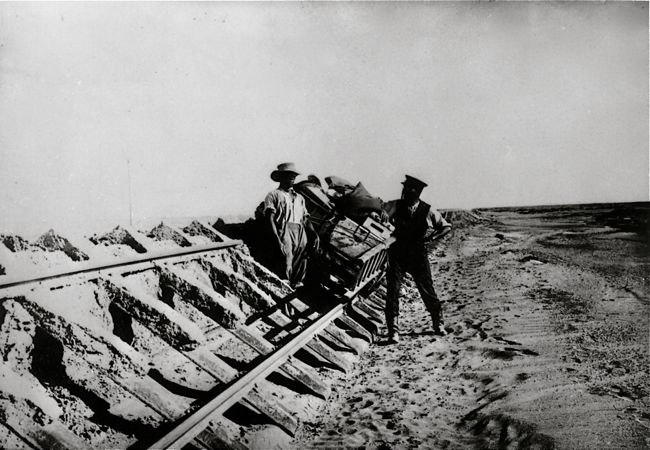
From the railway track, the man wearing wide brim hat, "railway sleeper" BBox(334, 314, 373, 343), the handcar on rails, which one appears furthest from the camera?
the man wearing wide brim hat

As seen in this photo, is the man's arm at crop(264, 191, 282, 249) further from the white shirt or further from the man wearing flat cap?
the man wearing flat cap

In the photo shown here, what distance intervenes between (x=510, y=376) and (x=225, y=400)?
8.65 ft

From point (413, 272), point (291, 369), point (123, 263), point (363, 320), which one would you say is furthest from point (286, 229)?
point (291, 369)

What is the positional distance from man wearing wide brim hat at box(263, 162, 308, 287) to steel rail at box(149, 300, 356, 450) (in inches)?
75.6

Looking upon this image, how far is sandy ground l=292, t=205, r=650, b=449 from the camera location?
3.37 meters

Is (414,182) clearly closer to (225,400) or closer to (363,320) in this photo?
(363,320)

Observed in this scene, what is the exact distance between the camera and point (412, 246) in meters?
6.29

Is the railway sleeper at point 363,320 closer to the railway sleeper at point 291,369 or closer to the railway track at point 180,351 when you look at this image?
the railway track at point 180,351

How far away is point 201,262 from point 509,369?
367cm

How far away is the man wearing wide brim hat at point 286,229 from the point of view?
22.2ft

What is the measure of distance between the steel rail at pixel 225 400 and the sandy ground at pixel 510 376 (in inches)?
20.9

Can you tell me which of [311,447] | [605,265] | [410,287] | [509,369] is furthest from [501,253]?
[311,447]

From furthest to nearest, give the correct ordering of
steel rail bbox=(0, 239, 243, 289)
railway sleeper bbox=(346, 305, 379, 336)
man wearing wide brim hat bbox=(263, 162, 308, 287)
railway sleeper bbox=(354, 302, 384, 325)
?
railway sleeper bbox=(354, 302, 384, 325) → man wearing wide brim hat bbox=(263, 162, 308, 287) → railway sleeper bbox=(346, 305, 379, 336) → steel rail bbox=(0, 239, 243, 289)

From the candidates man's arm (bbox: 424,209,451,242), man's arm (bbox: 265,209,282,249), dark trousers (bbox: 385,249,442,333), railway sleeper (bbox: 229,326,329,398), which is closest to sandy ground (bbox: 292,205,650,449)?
railway sleeper (bbox: 229,326,329,398)
